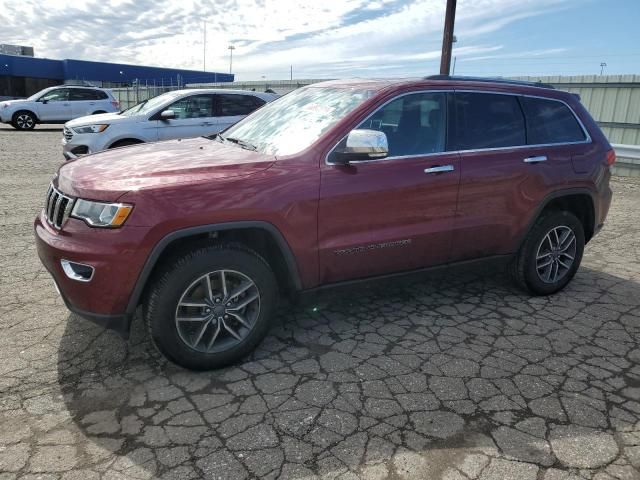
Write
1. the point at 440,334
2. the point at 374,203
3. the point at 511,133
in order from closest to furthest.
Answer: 1. the point at 374,203
2. the point at 440,334
3. the point at 511,133

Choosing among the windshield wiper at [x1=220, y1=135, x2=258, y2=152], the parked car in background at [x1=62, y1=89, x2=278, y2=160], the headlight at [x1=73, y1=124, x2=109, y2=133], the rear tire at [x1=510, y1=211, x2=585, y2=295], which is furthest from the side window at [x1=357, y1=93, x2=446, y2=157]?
the headlight at [x1=73, y1=124, x2=109, y2=133]

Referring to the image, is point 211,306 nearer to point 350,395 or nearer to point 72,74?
point 350,395

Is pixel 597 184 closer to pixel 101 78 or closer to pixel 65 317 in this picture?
pixel 65 317

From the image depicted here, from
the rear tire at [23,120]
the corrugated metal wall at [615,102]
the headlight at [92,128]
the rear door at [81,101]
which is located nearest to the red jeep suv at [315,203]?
the headlight at [92,128]

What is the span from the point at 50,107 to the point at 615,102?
64.8 ft

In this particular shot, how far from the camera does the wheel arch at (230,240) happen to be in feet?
9.23

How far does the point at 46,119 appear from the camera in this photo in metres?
20.0

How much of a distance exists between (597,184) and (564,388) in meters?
2.24

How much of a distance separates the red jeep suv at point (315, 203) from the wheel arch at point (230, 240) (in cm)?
1

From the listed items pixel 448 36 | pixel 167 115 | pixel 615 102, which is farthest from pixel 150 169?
pixel 615 102

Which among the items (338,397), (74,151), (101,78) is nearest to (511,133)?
(338,397)

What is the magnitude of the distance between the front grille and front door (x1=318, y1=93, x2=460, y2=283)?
1518mm

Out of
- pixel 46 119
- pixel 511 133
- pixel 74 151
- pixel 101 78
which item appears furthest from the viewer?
pixel 101 78

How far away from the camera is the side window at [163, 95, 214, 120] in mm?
9297
